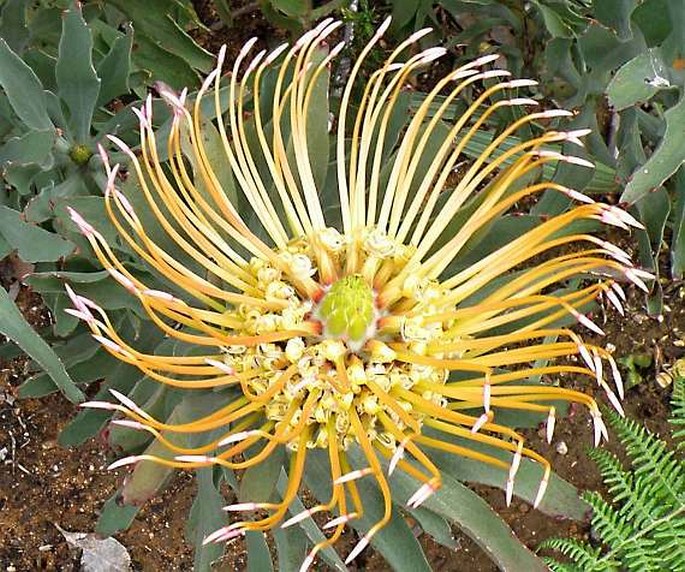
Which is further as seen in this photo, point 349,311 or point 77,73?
point 77,73

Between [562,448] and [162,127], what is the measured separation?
140 centimetres

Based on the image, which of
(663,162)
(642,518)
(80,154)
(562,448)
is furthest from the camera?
(562,448)

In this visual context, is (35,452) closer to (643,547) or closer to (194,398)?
(194,398)

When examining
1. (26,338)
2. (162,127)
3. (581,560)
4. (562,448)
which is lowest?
(581,560)

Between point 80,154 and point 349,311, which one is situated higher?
point 349,311

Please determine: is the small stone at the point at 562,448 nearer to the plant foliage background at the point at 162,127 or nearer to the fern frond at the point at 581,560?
the fern frond at the point at 581,560

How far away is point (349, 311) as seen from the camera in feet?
3.25

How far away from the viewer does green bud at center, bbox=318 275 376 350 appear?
3.26 feet

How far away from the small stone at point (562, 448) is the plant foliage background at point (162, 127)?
718 millimetres

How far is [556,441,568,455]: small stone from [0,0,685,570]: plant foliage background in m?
0.72

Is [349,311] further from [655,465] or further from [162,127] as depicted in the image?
[655,465]

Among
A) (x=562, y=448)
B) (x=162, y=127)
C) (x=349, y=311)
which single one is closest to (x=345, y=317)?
(x=349, y=311)

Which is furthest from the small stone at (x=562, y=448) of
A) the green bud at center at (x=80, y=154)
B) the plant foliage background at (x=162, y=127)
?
the green bud at center at (x=80, y=154)

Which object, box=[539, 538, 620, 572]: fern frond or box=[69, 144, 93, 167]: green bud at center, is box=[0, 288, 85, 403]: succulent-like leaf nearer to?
box=[69, 144, 93, 167]: green bud at center
